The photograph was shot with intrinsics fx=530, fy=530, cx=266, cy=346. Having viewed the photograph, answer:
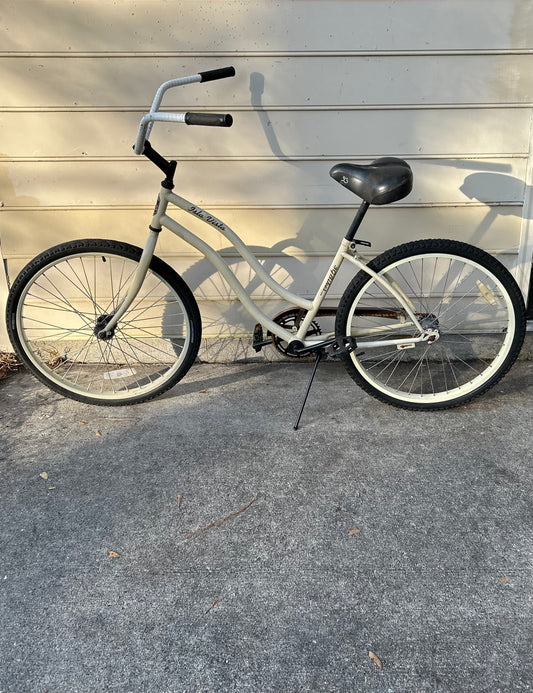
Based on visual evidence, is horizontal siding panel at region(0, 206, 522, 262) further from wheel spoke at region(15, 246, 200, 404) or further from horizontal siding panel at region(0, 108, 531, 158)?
horizontal siding panel at region(0, 108, 531, 158)

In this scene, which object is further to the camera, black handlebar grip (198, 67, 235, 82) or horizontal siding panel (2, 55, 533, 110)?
horizontal siding panel (2, 55, 533, 110)

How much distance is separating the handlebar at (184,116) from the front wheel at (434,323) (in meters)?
0.86

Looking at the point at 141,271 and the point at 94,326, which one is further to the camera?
the point at 94,326

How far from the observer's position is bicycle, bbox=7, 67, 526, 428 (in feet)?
7.37

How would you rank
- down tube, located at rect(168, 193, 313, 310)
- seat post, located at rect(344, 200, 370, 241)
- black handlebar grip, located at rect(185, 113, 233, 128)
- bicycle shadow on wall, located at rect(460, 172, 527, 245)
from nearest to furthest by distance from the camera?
1. black handlebar grip, located at rect(185, 113, 233, 128)
2. seat post, located at rect(344, 200, 370, 241)
3. down tube, located at rect(168, 193, 313, 310)
4. bicycle shadow on wall, located at rect(460, 172, 527, 245)

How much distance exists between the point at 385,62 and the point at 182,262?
4.52 feet

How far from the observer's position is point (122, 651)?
1378 mm

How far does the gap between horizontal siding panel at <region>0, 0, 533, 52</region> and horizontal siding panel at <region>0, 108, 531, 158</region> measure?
0.29 meters

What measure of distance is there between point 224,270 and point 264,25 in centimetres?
114

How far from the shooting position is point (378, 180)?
6.84ft

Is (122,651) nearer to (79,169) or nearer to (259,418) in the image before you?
(259,418)

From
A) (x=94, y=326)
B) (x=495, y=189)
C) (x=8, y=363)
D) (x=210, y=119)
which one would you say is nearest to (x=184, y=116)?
(x=210, y=119)

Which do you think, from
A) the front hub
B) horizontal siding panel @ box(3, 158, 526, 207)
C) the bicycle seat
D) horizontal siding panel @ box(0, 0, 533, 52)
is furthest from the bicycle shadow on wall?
the front hub

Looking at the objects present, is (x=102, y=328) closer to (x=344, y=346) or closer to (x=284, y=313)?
(x=284, y=313)
